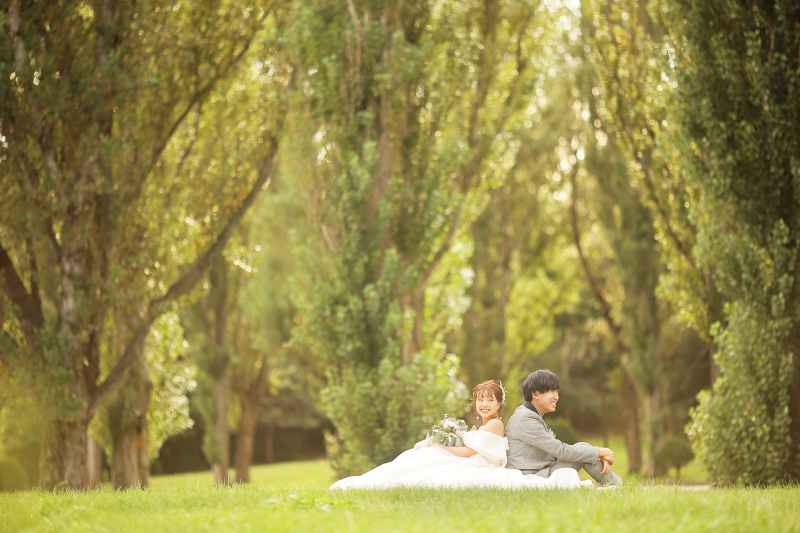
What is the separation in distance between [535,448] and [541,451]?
0.06 meters

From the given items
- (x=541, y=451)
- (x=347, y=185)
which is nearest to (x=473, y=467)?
(x=541, y=451)

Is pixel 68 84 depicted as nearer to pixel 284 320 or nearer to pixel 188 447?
pixel 284 320

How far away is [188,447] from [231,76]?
24.1 meters

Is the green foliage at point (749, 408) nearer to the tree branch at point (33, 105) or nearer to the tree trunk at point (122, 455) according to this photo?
the tree branch at point (33, 105)

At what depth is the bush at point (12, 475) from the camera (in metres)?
12.6

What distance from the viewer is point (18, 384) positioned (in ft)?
29.7

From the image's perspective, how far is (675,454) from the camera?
58.9ft

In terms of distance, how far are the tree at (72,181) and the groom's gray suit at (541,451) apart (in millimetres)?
6130

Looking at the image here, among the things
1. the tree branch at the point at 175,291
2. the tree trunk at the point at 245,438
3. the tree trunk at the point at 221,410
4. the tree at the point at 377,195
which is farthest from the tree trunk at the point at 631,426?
the tree branch at the point at 175,291

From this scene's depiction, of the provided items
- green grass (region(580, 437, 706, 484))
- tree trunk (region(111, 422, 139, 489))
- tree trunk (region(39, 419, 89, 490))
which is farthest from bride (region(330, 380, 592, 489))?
green grass (region(580, 437, 706, 484))

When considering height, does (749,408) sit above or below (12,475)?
above

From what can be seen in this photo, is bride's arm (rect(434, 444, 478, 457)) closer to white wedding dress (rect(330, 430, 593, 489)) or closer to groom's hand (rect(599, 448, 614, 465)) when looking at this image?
white wedding dress (rect(330, 430, 593, 489))

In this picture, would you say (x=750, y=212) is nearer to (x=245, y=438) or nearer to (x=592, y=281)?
(x=592, y=281)

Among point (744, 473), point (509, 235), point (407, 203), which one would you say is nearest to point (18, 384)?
point (407, 203)
